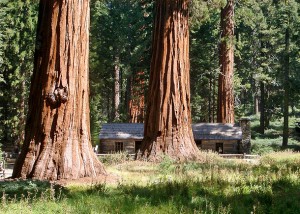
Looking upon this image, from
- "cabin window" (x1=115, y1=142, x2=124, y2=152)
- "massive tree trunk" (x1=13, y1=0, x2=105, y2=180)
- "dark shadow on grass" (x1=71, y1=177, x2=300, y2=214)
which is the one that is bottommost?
"cabin window" (x1=115, y1=142, x2=124, y2=152)

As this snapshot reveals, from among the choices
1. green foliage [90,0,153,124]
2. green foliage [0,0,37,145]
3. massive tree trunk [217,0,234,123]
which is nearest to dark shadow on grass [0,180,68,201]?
massive tree trunk [217,0,234,123]

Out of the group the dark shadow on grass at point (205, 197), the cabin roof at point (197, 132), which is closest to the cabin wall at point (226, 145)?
the cabin roof at point (197, 132)

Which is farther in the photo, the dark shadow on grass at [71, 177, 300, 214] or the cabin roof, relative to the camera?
the cabin roof

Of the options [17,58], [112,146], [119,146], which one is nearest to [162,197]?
[112,146]

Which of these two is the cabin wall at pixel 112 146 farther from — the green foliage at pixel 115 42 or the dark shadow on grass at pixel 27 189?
the dark shadow on grass at pixel 27 189

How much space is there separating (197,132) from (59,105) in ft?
72.0

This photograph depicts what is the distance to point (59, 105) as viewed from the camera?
27.3 feet

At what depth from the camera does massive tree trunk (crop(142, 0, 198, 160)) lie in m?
12.8

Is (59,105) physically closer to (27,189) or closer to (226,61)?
(27,189)

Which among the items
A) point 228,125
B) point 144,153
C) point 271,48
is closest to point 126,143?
point 228,125

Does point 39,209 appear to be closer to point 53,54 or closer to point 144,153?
point 53,54

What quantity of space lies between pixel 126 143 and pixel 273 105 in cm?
2591

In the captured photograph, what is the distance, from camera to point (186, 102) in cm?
1317

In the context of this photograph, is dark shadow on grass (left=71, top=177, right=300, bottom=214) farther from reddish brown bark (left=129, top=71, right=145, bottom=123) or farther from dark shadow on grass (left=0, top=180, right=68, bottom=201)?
reddish brown bark (left=129, top=71, right=145, bottom=123)
